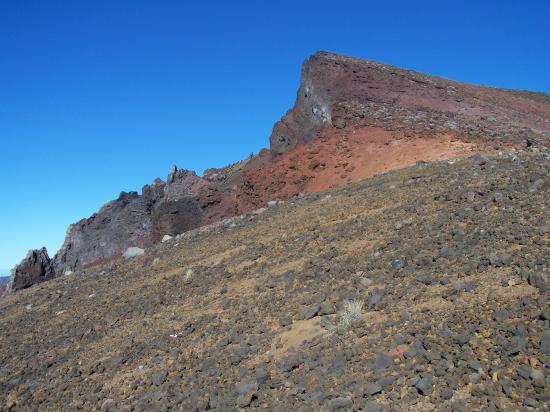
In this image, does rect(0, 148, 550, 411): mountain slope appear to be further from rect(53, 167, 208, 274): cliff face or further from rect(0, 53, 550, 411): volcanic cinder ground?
rect(53, 167, 208, 274): cliff face

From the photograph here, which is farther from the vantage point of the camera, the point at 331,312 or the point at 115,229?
the point at 115,229

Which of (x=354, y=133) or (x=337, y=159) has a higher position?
(x=354, y=133)

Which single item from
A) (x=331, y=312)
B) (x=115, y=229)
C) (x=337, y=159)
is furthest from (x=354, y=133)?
(x=115, y=229)


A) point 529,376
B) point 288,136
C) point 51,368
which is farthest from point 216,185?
point 529,376

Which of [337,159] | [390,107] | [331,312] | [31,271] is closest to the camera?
[331,312]

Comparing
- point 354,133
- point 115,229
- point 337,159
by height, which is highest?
point 115,229

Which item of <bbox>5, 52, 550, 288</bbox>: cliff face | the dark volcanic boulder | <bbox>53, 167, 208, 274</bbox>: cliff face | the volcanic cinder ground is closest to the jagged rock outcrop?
<bbox>5, 52, 550, 288</bbox>: cliff face

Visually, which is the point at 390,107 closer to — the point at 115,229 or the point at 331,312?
the point at 331,312

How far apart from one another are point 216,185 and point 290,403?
76.0 feet

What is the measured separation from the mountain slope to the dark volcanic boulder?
69.2ft

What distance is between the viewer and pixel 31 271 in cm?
3288

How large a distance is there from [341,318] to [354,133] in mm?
17234

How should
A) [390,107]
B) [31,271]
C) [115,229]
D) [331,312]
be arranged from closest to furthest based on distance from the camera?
[331,312] → [390,107] → [31,271] → [115,229]

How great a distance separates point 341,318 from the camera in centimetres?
→ 639
